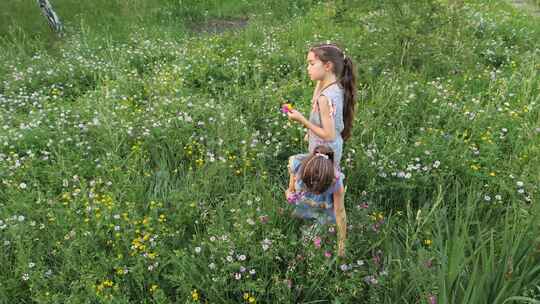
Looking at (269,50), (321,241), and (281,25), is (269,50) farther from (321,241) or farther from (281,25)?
(321,241)

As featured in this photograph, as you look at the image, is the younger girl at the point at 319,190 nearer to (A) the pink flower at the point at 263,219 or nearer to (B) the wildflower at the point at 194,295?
(A) the pink flower at the point at 263,219

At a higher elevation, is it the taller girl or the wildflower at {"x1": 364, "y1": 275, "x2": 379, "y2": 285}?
the taller girl

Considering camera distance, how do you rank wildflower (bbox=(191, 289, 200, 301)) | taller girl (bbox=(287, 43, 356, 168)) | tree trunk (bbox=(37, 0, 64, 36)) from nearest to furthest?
wildflower (bbox=(191, 289, 200, 301)), taller girl (bbox=(287, 43, 356, 168)), tree trunk (bbox=(37, 0, 64, 36))

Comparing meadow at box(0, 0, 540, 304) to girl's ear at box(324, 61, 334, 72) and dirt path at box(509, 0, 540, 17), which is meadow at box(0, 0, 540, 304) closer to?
girl's ear at box(324, 61, 334, 72)

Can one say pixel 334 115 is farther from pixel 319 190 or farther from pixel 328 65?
pixel 319 190

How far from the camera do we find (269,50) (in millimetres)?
6938

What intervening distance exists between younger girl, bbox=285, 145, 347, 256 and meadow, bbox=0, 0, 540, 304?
0.14 metres

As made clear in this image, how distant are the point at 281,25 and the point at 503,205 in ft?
19.0

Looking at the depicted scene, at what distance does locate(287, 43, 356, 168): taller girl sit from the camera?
10.8 feet

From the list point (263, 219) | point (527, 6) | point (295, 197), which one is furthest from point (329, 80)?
point (527, 6)

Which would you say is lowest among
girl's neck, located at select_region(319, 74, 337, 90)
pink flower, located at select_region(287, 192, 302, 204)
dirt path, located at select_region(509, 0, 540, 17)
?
pink flower, located at select_region(287, 192, 302, 204)

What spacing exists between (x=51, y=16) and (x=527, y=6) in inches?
430

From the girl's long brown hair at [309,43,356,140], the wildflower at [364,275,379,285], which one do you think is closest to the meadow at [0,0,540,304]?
the wildflower at [364,275,379,285]

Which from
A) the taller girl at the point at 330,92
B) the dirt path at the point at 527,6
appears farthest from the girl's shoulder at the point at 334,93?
the dirt path at the point at 527,6
